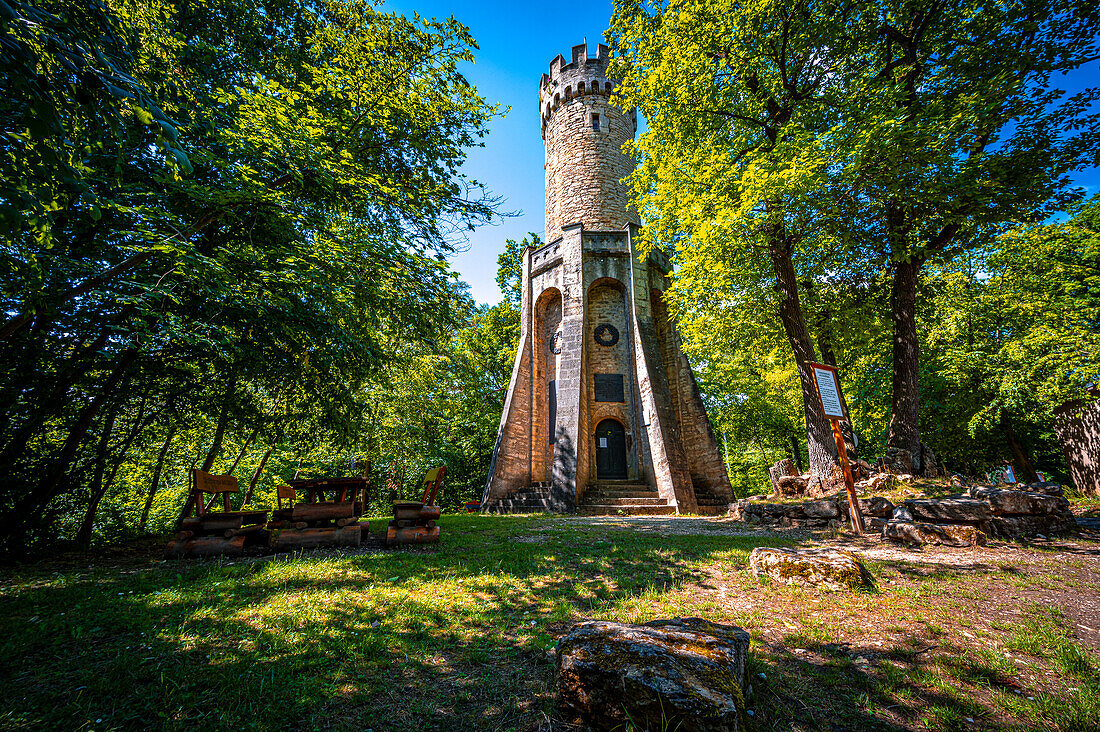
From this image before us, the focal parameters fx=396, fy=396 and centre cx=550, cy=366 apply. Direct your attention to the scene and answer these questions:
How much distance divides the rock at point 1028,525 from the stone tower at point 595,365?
6.84 metres

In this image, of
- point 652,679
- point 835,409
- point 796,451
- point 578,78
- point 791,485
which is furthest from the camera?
point 796,451

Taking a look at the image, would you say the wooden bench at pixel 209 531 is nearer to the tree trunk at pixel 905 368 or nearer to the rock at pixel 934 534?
the rock at pixel 934 534

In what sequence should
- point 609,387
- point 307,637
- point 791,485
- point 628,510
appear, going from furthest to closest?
point 609,387 < point 628,510 < point 791,485 < point 307,637

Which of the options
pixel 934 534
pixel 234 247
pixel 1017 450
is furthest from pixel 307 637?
pixel 1017 450

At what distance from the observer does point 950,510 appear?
19.3ft

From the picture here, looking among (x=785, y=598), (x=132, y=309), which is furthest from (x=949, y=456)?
(x=132, y=309)

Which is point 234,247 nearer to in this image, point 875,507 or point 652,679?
point 652,679

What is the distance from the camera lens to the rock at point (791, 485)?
30.9 feet

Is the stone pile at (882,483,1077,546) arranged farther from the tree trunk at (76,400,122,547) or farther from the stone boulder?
the tree trunk at (76,400,122,547)

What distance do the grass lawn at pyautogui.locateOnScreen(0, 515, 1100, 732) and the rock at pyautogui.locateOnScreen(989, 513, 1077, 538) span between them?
736 mm

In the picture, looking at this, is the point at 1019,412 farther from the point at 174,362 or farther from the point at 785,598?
the point at 174,362

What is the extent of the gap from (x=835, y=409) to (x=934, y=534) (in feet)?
6.81

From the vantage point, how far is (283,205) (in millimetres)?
5516

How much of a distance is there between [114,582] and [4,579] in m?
1.51
